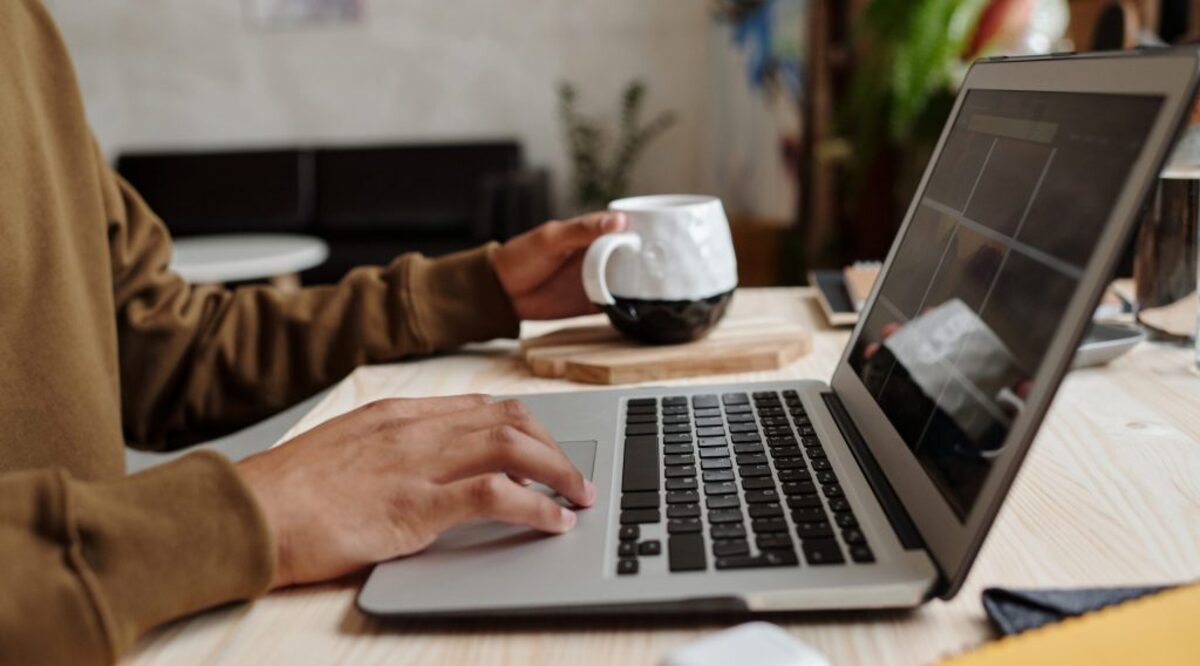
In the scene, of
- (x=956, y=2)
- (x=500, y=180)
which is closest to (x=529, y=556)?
(x=956, y=2)

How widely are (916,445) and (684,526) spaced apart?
0.12 m

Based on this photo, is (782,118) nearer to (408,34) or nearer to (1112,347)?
(408,34)

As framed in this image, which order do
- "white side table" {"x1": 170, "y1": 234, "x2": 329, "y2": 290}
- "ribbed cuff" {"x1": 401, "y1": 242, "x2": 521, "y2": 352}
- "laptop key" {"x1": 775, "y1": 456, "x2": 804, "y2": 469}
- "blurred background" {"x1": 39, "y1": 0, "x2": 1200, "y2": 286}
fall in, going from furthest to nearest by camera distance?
"blurred background" {"x1": 39, "y1": 0, "x2": 1200, "y2": 286}, "white side table" {"x1": 170, "y1": 234, "x2": 329, "y2": 290}, "ribbed cuff" {"x1": 401, "y1": 242, "x2": 521, "y2": 352}, "laptop key" {"x1": 775, "y1": 456, "x2": 804, "y2": 469}

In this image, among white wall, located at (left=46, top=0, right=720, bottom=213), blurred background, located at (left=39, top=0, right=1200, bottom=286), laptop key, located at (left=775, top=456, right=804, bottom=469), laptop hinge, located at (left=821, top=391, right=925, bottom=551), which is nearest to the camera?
laptop hinge, located at (left=821, top=391, right=925, bottom=551)

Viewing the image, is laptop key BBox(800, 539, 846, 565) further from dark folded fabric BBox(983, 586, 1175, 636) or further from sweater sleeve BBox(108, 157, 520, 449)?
sweater sleeve BBox(108, 157, 520, 449)

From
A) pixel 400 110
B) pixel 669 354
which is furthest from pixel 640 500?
pixel 400 110

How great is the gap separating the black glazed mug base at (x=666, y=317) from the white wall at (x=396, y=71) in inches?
144

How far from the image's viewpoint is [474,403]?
0.64 meters

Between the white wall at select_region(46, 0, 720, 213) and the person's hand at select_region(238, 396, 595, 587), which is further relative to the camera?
the white wall at select_region(46, 0, 720, 213)

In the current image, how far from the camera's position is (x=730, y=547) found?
469mm

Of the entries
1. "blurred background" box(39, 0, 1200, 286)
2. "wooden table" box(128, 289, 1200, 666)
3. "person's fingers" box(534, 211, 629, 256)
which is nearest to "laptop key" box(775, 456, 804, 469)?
"wooden table" box(128, 289, 1200, 666)

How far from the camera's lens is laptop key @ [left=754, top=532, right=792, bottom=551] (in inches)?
18.3

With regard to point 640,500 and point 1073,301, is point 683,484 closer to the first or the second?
point 640,500

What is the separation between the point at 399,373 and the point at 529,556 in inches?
18.7
